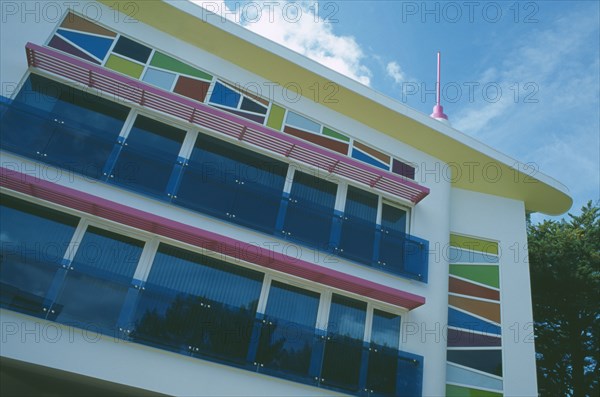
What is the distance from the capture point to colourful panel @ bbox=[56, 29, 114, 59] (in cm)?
1062

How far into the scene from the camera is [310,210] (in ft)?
36.5

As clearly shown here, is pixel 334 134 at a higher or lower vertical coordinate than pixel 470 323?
higher

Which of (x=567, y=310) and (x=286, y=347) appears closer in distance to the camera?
(x=286, y=347)

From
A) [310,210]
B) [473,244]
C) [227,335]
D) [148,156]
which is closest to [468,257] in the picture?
[473,244]

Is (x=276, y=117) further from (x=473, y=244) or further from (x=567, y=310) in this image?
(x=567, y=310)

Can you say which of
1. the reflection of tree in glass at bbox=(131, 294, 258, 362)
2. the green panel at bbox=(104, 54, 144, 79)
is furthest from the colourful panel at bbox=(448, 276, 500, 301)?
Result: the green panel at bbox=(104, 54, 144, 79)

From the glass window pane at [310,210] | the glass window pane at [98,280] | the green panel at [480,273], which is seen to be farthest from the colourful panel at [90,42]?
the green panel at [480,273]

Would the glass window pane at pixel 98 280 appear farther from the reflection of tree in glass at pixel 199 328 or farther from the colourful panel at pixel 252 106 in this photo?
the colourful panel at pixel 252 106

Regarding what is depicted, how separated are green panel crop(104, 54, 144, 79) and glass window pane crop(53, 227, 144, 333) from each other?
363cm

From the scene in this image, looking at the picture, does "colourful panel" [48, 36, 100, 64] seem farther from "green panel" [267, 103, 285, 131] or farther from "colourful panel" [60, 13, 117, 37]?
"green panel" [267, 103, 285, 131]

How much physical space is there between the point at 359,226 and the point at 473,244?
3451 mm

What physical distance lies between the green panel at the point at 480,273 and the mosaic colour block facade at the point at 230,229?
Answer: 53 mm

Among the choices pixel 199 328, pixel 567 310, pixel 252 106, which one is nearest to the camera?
pixel 199 328

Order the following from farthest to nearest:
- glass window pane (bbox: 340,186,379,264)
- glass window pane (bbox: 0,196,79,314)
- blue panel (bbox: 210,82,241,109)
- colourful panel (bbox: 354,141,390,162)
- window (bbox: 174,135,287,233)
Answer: colourful panel (bbox: 354,141,390,162), blue panel (bbox: 210,82,241,109), glass window pane (bbox: 340,186,379,264), window (bbox: 174,135,287,233), glass window pane (bbox: 0,196,79,314)
